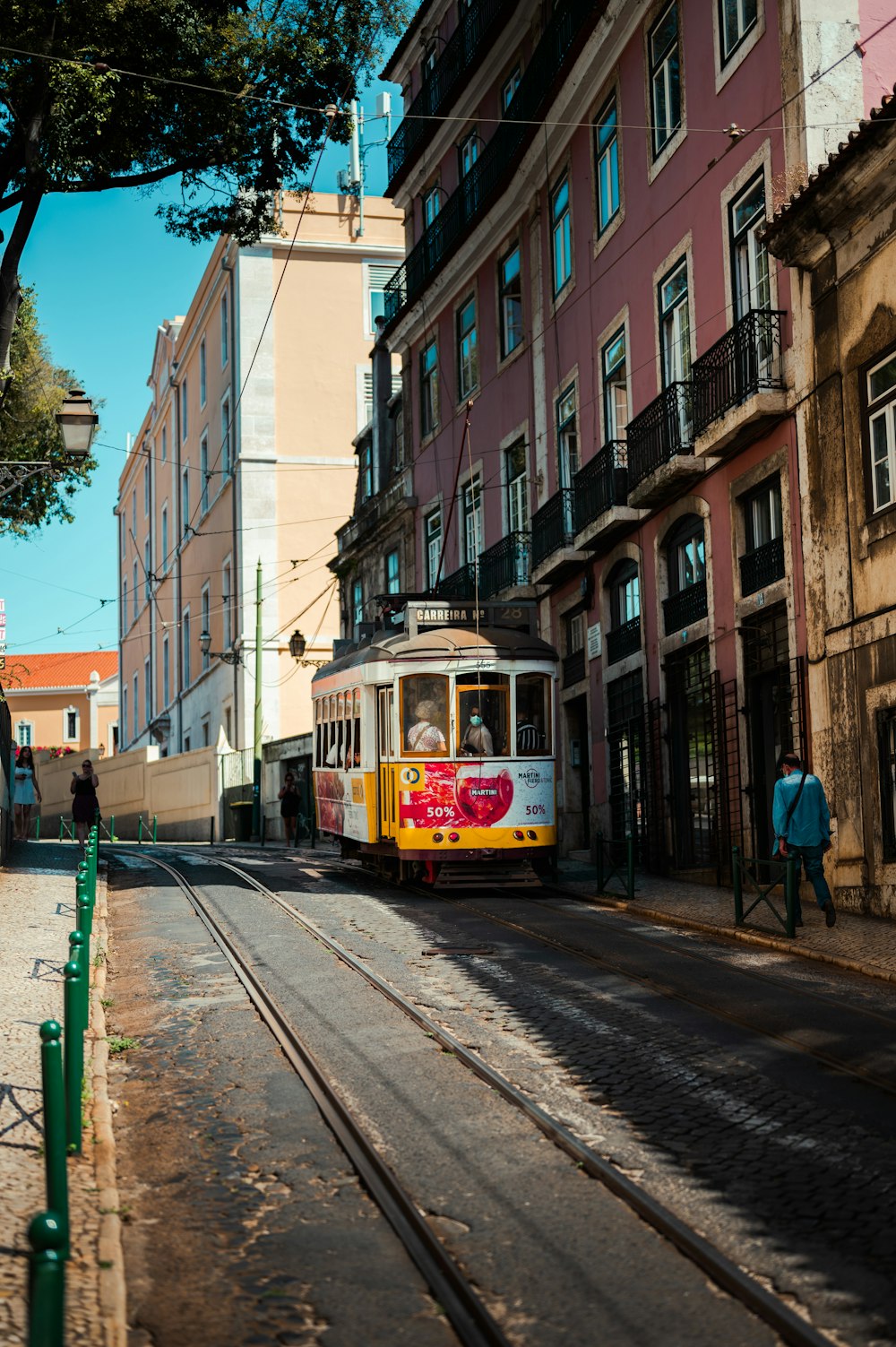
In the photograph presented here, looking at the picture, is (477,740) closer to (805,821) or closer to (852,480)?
(805,821)

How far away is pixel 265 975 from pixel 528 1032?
10.0 ft

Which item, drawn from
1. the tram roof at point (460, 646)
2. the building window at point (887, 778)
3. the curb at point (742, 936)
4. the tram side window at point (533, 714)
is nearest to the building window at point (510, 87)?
the tram roof at point (460, 646)

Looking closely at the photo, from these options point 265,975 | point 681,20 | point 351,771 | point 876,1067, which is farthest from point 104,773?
point 876,1067

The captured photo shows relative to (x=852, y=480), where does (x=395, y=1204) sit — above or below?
below

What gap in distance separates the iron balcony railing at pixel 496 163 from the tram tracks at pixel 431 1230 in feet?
57.8

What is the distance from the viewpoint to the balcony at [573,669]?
24953 mm

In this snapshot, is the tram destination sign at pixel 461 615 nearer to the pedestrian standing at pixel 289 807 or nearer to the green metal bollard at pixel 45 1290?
the pedestrian standing at pixel 289 807

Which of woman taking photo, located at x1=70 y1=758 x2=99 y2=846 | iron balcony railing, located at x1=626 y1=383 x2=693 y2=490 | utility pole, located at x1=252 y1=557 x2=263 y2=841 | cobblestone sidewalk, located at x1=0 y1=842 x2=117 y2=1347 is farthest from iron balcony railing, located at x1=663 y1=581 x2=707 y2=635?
utility pole, located at x1=252 y1=557 x2=263 y2=841

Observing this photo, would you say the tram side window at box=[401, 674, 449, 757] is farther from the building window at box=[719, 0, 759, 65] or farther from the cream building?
the cream building

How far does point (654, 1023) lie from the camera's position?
30.9ft

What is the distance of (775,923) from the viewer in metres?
14.3

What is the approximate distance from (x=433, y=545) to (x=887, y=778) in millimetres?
18218

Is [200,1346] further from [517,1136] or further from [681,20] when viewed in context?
[681,20]

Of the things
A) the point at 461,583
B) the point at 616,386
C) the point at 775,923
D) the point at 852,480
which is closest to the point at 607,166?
the point at 616,386
